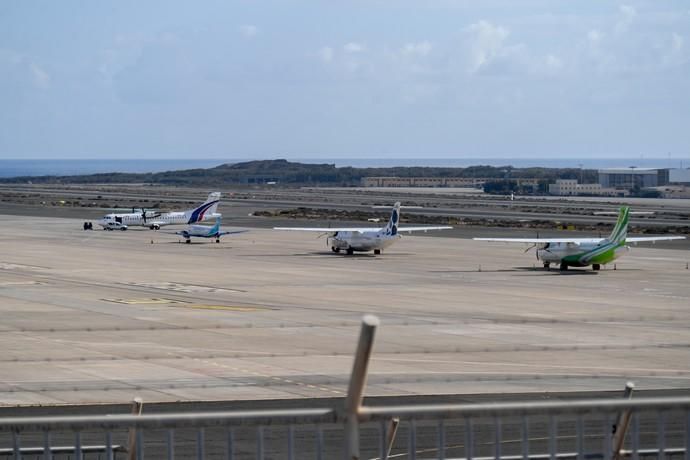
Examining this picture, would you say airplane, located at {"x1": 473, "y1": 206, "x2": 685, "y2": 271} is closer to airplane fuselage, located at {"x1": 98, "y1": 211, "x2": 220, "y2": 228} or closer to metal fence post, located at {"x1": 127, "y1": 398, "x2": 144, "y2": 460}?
airplane fuselage, located at {"x1": 98, "y1": 211, "x2": 220, "y2": 228}

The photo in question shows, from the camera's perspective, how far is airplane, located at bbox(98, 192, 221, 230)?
12100 centimetres

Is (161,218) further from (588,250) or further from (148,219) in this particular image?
(588,250)

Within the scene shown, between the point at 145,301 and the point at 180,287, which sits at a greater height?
the point at 145,301

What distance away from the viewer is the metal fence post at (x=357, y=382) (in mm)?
8344

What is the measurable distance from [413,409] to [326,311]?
4132 centimetres

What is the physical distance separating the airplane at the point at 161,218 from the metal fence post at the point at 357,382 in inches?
4369

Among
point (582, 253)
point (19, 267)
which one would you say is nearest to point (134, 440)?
point (19, 267)

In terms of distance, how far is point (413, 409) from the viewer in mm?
9625

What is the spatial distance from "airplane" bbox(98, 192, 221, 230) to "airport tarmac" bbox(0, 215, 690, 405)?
34164 millimetres

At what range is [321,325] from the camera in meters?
45.9

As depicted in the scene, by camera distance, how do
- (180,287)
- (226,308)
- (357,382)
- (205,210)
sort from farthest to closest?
(205,210)
(180,287)
(226,308)
(357,382)

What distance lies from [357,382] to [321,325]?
3726 centimetres

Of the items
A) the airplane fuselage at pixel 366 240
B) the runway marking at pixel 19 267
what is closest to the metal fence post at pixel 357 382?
the runway marking at pixel 19 267

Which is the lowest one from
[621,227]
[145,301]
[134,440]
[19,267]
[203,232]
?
[19,267]
